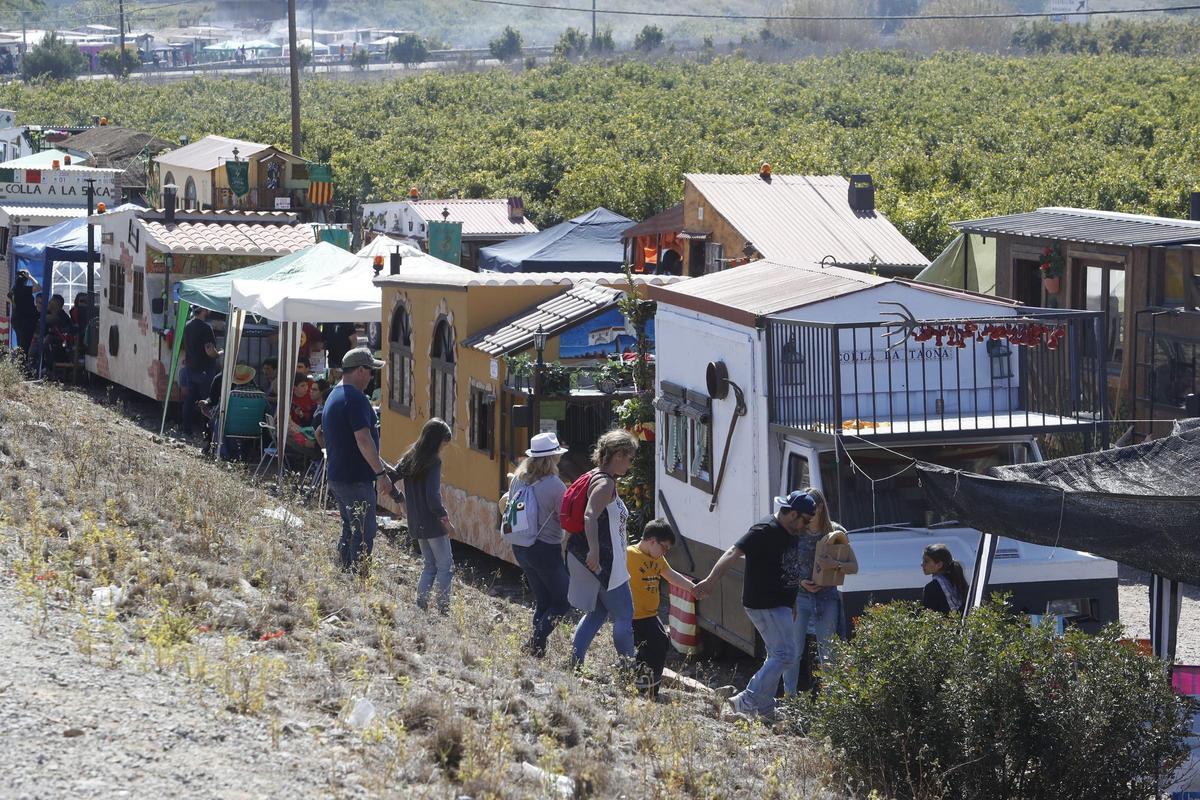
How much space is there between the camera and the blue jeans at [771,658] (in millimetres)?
8281

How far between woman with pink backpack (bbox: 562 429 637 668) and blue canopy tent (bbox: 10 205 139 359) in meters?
14.6

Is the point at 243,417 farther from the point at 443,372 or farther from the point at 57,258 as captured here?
the point at 57,258

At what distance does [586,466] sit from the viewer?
12.6 metres

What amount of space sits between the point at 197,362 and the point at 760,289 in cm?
971

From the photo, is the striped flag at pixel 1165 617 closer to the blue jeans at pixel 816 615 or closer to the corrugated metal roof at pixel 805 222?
the blue jeans at pixel 816 615

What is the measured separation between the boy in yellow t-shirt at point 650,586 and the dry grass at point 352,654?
29 centimetres

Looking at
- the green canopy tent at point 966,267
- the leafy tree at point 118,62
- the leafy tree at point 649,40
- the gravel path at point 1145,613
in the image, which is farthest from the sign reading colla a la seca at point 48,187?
the leafy tree at point 649,40

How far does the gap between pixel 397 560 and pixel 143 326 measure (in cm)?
888

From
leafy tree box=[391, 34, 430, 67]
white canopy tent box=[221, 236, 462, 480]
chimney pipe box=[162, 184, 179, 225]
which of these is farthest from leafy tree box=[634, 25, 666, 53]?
white canopy tent box=[221, 236, 462, 480]

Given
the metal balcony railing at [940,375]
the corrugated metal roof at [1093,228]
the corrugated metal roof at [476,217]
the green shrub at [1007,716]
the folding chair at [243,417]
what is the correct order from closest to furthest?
the green shrub at [1007,716] → the metal balcony railing at [940,375] → the corrugated metal roof at [1093,228] → the folding chair at [243,417] → the corrugated metal roof at [476,217]

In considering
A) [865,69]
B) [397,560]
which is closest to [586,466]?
[397,560]

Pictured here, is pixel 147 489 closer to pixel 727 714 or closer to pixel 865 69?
pixel 727 714

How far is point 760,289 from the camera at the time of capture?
10.2 m

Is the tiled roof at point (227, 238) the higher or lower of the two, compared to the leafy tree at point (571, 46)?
lower
